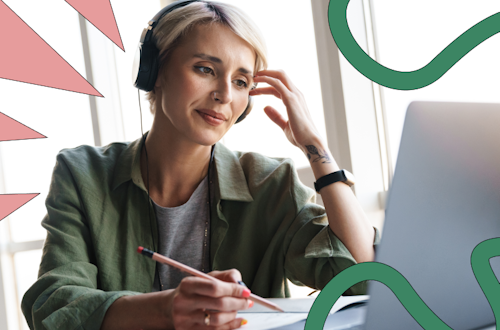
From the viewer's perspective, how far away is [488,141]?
482 millimetres

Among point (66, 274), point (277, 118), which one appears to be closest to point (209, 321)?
point (66, 274)

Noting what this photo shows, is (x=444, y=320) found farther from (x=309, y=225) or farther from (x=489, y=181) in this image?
(x=309, y=225)

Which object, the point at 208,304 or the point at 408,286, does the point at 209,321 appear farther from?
the point at 408,286

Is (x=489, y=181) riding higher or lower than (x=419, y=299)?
higher

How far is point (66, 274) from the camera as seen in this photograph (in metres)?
0.97

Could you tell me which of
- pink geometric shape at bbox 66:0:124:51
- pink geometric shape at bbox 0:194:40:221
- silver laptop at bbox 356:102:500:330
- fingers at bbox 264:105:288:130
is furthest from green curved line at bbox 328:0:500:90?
pink geometric shape at bbox 0:194:40:221

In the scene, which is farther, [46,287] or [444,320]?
[46,287]

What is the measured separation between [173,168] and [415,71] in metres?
0.76

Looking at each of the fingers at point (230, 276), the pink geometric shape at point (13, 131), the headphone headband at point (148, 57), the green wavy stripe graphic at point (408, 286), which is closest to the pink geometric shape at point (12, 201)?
the pink geometric shape at point (13, 131)

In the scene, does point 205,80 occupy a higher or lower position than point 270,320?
higher

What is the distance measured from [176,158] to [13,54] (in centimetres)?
155

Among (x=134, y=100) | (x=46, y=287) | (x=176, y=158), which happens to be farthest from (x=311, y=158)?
(x=134, y=100)

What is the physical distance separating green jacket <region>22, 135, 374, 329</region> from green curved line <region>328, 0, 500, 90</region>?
45 cm

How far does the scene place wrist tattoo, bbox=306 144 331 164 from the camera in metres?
1.19
